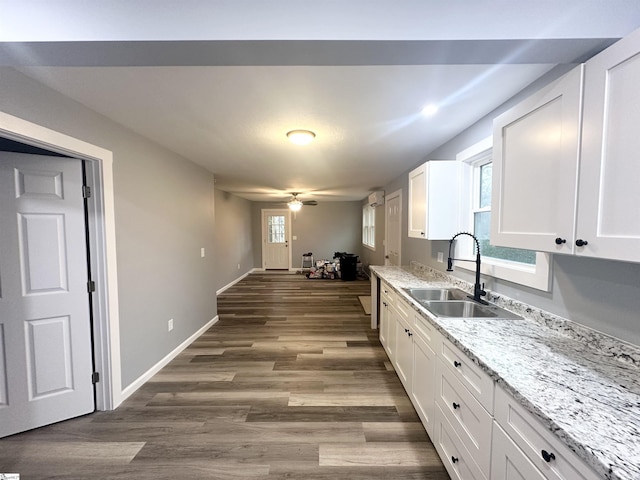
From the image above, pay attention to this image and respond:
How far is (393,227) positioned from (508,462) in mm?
3670

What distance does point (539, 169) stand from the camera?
1181mm

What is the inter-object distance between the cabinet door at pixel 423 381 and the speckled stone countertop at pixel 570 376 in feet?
1.04

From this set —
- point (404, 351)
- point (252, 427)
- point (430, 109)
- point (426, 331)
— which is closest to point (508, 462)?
point (426, 331)

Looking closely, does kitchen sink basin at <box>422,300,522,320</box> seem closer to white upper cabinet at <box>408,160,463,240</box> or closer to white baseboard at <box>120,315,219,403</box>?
white upper cabinet at <box>408,160,463,240</box>

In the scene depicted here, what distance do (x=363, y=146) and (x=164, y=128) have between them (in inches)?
75.2

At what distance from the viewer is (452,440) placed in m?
1.37

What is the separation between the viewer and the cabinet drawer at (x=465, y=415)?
1081 millimetres

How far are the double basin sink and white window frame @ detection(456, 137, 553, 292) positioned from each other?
0.76ft

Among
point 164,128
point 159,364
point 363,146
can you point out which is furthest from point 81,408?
point 363,146

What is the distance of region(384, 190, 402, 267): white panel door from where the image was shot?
13.3 ft

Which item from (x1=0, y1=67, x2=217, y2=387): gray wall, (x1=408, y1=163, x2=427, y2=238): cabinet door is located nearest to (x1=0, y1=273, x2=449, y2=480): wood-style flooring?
(x1=0, y1=67, x2=217, y2=387): gray wall

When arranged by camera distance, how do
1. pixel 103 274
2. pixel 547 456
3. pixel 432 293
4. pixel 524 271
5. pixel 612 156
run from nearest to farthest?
pixel 547 456 < pixel 612 156 < pixel 524 271 < pixel 103 274 < pixel 432 293

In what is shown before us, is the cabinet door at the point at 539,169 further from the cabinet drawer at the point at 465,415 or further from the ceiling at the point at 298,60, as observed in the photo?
the cabinet drawer at the point at 465,415

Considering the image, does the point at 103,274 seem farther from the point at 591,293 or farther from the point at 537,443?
the point at 591,293
